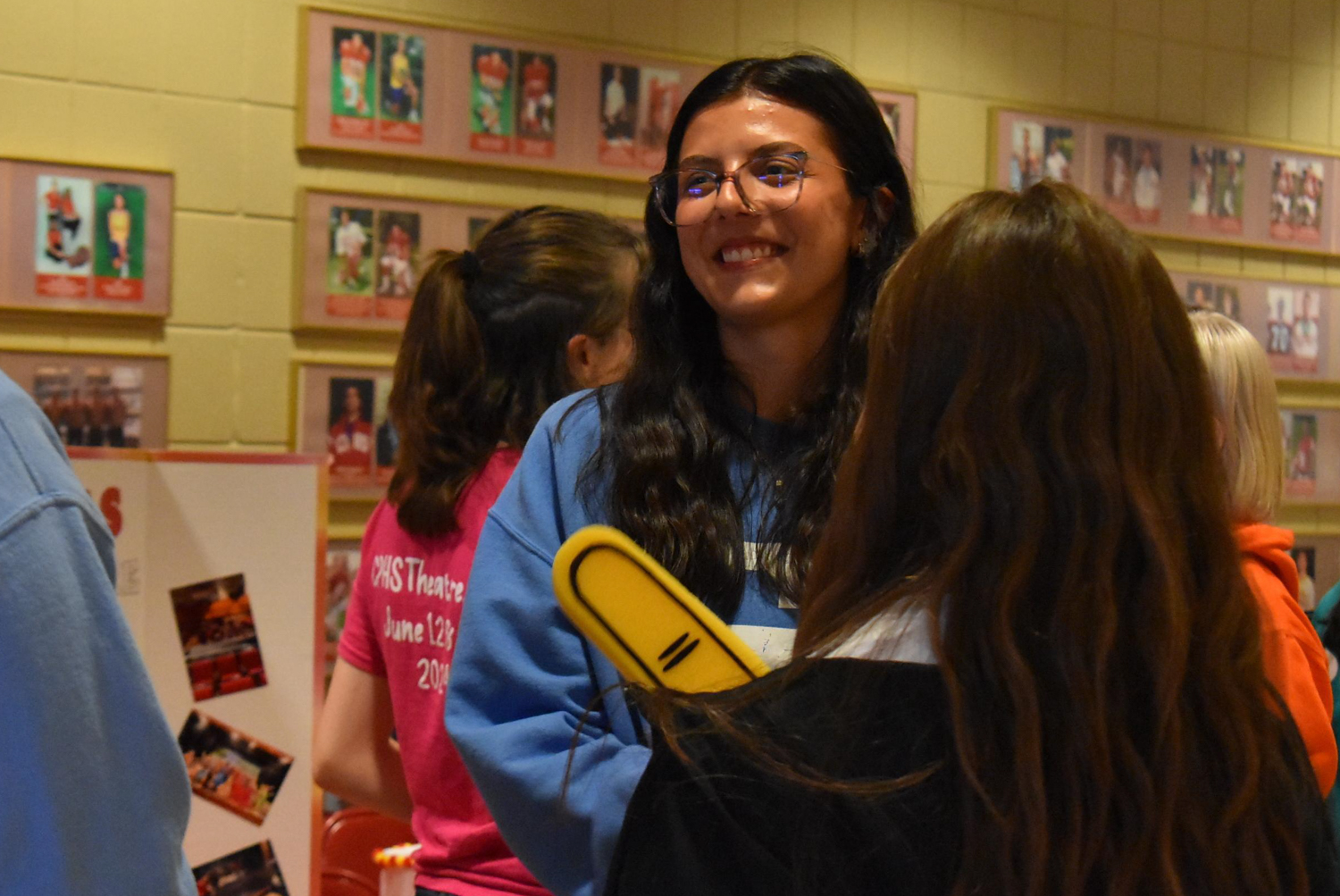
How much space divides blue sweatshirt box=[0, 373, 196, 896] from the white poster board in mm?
1677

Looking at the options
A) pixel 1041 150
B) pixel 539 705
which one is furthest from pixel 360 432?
pixel 1041 150

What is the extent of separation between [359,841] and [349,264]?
1364mm

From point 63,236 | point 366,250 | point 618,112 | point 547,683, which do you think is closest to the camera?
point 547,683

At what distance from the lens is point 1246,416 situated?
220 cm

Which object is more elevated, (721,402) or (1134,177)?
(1134,177)

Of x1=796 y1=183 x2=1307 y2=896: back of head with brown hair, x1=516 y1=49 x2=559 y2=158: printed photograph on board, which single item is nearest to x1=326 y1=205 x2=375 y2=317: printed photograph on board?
x1=516 y1=49 x2=559 y2=158: printed photograph on board

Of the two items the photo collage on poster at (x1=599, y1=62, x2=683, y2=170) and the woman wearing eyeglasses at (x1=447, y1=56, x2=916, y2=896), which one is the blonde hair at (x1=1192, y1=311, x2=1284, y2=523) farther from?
the photo collage on poster at (x1=599, y1=62, x2=683, y2=170)

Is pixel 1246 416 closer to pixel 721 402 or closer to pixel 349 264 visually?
pixel 721 402

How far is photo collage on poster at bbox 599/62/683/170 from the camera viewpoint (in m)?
3.67

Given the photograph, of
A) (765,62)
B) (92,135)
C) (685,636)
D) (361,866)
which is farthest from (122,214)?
(685,636)

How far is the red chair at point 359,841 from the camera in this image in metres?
3.00

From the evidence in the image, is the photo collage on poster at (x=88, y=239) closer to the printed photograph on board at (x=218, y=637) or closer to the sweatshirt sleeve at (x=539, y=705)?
the printed photograph on board at (x=218, y=637)

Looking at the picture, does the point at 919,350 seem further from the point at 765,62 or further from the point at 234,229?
the point at 234,229

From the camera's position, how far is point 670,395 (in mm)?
1536
